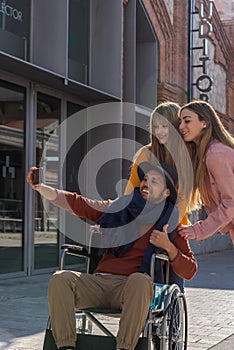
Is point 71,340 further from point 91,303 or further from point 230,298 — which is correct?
point 230,298

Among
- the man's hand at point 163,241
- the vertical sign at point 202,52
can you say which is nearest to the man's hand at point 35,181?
the man's hand at point 163,241

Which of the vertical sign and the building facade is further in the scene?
the vertical sign

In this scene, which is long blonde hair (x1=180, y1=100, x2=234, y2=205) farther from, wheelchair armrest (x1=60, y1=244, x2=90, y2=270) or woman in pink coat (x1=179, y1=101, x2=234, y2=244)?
wheelchair armrest (x1=60, y1=244, x2=90, y2=270)

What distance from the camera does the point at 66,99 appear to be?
38.9 feet

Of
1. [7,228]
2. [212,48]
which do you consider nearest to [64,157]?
[7,228]

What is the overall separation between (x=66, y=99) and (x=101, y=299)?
7781 mm

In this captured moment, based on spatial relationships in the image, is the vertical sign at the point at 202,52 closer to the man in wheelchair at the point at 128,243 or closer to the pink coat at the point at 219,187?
the man in wheelchair at the point at 128,243

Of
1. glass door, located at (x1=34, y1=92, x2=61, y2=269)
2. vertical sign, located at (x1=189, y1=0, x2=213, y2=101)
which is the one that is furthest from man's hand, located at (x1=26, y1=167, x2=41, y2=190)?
vertical sign, located at (x1=189, y1=0, x2=213, y2=101)

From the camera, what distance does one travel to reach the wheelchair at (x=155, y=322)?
4.09m

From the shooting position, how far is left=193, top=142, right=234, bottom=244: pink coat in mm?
3875

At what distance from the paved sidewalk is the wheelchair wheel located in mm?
1130

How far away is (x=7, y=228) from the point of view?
10320mm

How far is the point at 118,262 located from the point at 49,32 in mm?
7086

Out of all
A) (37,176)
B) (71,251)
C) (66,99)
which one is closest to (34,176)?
(37,176)
